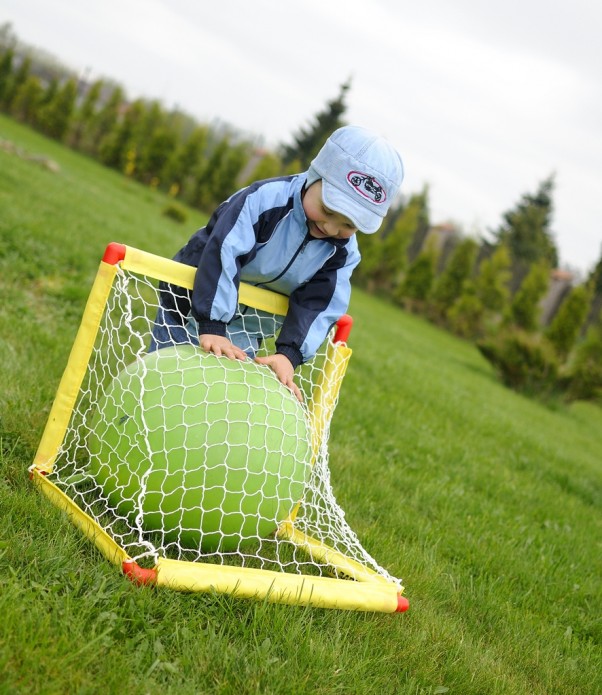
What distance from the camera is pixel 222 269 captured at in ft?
8.91

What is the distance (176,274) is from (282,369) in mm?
614

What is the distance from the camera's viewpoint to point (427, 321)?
23344mm

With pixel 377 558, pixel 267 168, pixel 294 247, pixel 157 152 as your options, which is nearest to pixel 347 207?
pixel 294 247

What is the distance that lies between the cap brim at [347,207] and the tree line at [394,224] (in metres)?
11.0

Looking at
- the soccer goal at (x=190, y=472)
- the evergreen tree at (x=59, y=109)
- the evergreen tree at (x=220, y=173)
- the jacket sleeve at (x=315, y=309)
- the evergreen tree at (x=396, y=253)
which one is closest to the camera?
the soccer goal at (x=190, y=472)

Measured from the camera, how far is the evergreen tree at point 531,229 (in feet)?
120

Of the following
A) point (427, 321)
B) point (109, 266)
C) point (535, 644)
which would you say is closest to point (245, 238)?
point (109, 266)

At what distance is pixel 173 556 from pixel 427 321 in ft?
A: 70.2

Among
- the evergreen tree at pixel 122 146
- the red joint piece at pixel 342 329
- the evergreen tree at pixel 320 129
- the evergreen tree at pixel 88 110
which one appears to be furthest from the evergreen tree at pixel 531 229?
the red joint piece at pixel 342 329

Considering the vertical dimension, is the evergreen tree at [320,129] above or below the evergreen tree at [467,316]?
above

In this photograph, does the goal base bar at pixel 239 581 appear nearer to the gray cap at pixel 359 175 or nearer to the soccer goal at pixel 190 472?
the soccer goal at pixel 190 472

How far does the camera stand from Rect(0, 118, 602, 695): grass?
6.49 feet

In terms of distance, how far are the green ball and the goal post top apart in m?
0.31

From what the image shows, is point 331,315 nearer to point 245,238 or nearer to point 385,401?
point 245,238
